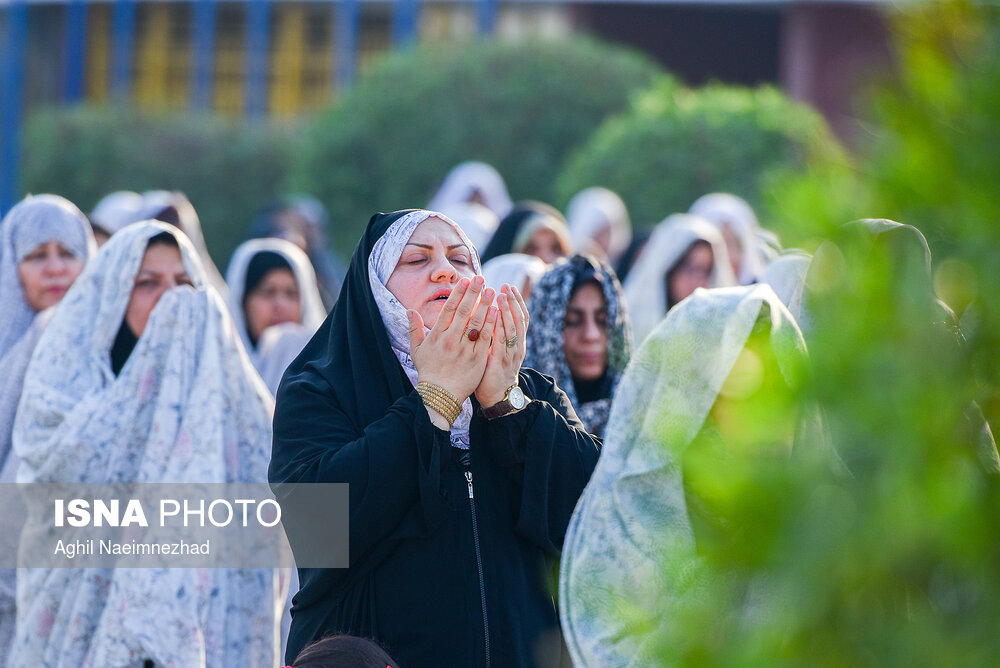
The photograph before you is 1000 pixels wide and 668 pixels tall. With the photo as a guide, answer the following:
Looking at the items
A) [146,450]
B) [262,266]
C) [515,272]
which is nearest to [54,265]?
[262,266]

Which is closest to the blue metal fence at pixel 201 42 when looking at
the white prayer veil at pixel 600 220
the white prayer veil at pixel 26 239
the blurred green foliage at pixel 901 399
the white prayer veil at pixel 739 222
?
the white prayer veil at pixel 600 220

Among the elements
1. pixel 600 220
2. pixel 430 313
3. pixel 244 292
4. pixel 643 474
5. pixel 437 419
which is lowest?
pixel 643 474

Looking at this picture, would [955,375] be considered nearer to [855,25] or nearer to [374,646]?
[374,646]

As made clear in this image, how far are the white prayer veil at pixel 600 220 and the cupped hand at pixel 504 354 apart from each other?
544 cm

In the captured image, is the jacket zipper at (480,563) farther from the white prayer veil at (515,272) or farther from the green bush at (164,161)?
the green bush at (164,161)

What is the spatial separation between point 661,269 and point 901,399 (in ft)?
16.9

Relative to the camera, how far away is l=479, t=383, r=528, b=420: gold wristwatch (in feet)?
8.44

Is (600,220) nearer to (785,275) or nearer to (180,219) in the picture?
(180,219)

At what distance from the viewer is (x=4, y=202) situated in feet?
65.7

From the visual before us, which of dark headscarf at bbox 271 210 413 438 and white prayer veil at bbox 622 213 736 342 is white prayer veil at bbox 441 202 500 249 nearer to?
white prayer veil at bbox 622 213 736 342

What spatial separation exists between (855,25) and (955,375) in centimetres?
2248

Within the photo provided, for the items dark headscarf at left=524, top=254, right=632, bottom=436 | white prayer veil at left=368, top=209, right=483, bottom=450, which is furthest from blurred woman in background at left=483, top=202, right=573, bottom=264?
white prayer veil at left=368, top=209, right=483, bottom=450

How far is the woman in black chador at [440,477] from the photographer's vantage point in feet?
8.00

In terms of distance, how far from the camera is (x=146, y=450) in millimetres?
3504
